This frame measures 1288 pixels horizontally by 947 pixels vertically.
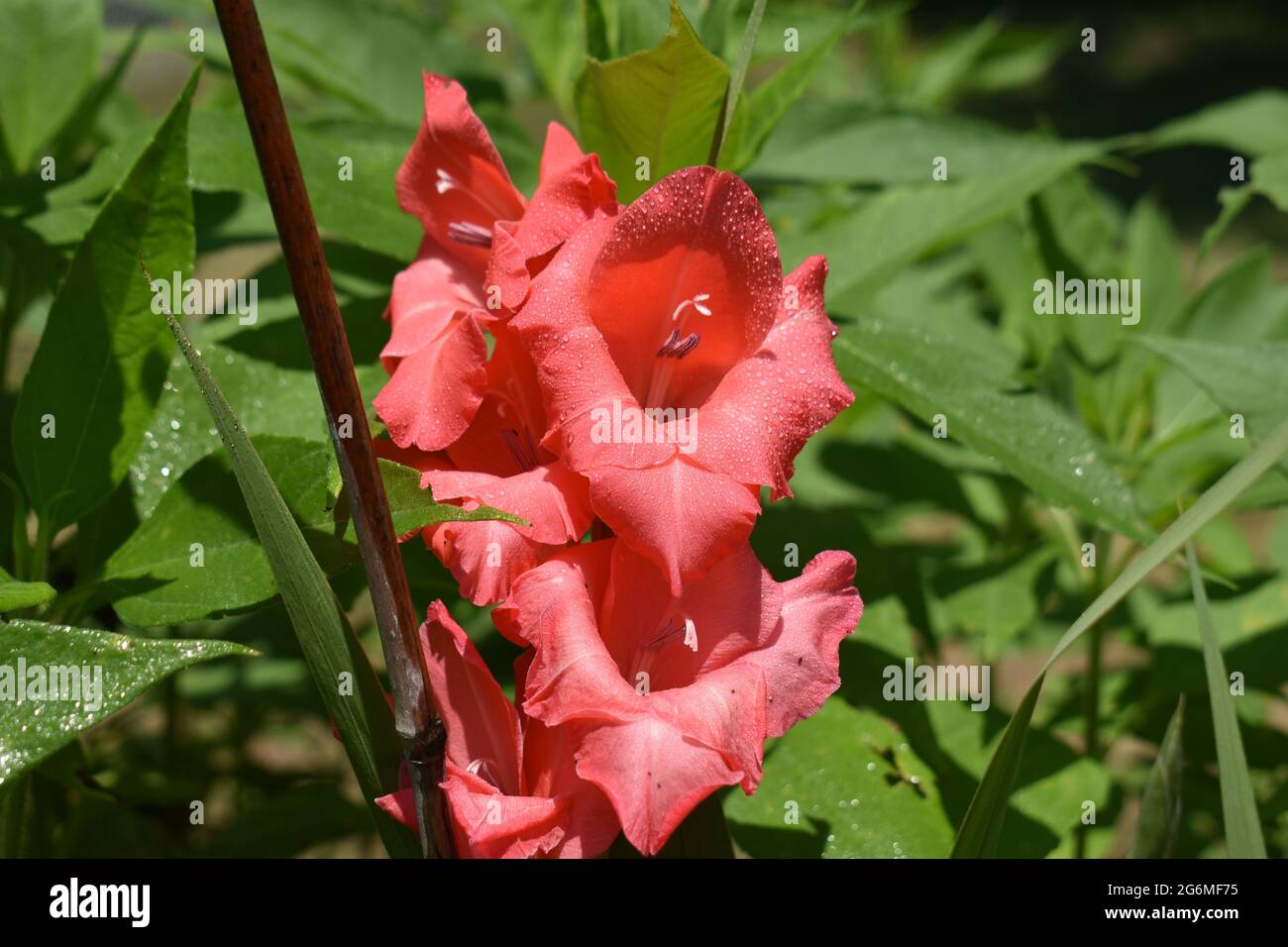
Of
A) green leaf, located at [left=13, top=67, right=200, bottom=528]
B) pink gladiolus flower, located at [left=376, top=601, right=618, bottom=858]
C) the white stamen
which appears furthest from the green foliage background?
the white stamen

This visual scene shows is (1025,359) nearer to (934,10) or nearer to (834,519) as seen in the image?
(834,519)

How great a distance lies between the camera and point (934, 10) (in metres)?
9.03

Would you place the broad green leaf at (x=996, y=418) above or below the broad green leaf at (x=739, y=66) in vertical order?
below

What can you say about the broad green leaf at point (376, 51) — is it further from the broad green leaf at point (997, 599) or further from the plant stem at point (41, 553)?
the broad green leaf at point (997, 599)

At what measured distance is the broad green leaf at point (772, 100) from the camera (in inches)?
46.6

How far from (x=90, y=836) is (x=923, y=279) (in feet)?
5.00

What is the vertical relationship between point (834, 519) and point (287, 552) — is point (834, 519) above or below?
above

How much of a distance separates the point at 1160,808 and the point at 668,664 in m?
0.40

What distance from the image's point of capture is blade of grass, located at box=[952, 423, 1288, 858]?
0.72 meters

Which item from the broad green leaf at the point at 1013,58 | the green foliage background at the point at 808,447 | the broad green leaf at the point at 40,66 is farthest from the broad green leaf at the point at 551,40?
the broad green leaf at the point at 1013,58

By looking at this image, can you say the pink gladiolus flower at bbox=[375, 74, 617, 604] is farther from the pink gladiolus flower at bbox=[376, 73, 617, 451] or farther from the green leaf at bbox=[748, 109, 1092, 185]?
the green leaf at bbox=[748, 109, 1092, 185]

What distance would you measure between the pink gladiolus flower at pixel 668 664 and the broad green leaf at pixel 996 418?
12.2 inches

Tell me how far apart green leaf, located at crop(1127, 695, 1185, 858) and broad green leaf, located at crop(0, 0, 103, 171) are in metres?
1.41

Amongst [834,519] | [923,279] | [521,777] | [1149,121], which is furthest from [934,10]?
[521,777]
